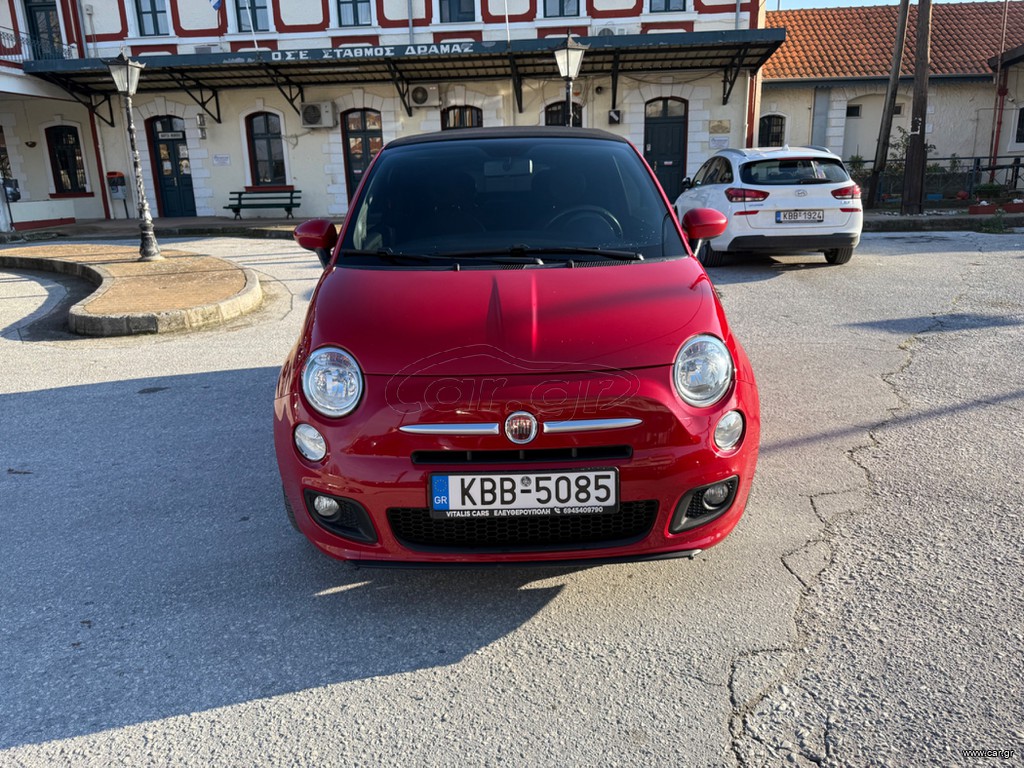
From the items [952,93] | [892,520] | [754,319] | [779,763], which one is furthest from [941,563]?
[952,93]

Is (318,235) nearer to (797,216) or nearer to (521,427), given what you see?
(521,427)

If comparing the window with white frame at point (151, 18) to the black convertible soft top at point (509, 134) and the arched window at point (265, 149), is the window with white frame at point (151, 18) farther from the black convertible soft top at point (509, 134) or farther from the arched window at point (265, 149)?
the black convertible soft top at point (509, 134)

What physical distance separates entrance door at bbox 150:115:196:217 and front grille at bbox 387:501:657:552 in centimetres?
2294

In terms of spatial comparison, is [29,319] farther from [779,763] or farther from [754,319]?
[779,763]

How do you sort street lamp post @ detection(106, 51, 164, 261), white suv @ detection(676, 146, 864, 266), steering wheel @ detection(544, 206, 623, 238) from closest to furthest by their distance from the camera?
steering wheel @ detection(544, 206, 623, 238) < white suv @ detection(676, 146, 864, 266) < street lamp post @ detection(106, 51, 164, 261)

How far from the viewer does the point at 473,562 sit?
2.58 meters

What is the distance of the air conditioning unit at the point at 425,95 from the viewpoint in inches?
842

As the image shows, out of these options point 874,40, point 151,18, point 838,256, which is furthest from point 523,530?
point 874,40

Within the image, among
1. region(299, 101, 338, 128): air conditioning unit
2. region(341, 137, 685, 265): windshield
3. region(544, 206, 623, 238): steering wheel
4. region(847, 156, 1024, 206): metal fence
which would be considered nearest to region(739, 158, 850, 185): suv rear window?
region(341, 137, 685, 265): windshield

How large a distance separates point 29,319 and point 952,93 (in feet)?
94.4

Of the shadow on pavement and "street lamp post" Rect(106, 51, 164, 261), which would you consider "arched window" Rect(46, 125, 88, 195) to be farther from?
the shadow on pavement

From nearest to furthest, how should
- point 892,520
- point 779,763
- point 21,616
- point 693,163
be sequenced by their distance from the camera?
1. point 779,763
2. point 21,616
3. point 892,520
4. point 693,163

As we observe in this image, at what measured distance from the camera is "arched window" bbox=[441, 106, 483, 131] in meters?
21.8

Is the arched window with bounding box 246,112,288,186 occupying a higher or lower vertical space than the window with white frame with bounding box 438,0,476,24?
lower
